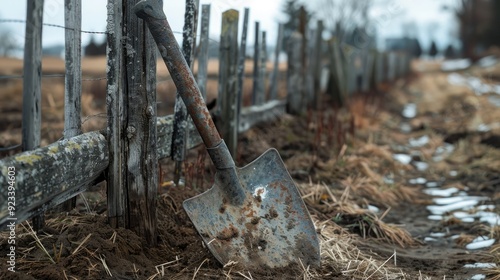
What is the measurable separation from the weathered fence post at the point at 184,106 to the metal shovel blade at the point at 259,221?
904mm

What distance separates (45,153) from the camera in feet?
7.55

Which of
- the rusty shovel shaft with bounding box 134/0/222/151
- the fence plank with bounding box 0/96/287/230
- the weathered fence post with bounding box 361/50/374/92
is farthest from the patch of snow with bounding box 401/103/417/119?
the fence plank with bounding box 0/96/287/230

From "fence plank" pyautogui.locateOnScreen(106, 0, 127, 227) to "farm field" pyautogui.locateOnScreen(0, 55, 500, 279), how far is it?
0.14 m

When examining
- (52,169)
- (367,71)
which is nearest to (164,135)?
(52,169)

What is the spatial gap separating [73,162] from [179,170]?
4.92 ft

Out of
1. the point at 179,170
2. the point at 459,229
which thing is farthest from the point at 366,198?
the point at 179,170

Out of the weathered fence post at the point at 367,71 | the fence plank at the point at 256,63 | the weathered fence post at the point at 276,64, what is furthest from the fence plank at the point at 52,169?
the weathered fence post at the point at 367,71

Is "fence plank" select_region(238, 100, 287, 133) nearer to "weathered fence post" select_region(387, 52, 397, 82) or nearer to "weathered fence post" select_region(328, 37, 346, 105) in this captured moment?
"weathered fence post" select_region(328, 37, 346, 105)

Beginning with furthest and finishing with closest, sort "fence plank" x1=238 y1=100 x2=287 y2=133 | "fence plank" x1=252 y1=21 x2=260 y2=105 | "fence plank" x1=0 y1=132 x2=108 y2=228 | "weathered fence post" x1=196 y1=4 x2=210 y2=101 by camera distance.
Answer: "fence plank" x1=252 y1=21 x2=260 y2=105, "fence plank" x1=238 y1=100 x2=287 y2=133, "weathered fence post" x1=196 y1=4 x2=210 y2=101, "fence plank" x1=0 y1=132 x2=108 y2=228

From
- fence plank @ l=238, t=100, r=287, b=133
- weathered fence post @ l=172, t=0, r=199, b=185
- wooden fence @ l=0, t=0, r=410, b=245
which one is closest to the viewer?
wooden fence @ l=0, t=0, r=410, b=245

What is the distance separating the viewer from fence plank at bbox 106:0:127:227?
2.77 m

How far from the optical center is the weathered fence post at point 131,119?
9.12 ft

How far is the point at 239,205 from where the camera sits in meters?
3.00

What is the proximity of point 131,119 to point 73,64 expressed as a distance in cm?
36
